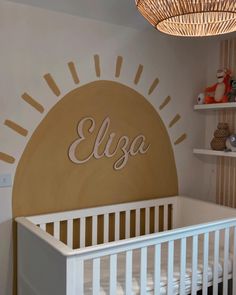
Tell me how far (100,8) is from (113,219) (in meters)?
1.59

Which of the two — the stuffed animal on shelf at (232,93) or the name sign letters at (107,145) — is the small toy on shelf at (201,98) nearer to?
the stuffed animal on shelf at (232,93)

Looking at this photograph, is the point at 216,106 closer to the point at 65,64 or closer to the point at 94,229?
the point at 65,64

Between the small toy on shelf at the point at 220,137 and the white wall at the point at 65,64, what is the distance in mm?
267

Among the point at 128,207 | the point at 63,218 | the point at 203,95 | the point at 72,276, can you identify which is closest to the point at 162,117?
the point at 203,95

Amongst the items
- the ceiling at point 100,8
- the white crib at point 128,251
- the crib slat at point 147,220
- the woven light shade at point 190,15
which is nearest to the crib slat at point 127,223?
the white crib at point 128,251

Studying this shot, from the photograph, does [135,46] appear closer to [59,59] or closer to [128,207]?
[59,59]

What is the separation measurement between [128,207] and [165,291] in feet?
2.74

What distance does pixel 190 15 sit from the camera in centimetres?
136

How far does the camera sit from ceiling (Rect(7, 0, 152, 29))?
224 centimetres

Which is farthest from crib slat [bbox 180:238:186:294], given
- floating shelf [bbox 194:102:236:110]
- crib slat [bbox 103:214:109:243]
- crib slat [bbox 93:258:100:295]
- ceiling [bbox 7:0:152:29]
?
ceiling [bbox 7:0:152:29]

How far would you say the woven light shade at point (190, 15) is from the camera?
122 centimetres

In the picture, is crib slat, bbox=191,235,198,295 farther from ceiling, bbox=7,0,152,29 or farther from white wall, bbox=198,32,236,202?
ceiling, bbox=7,0,152,29

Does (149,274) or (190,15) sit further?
(149,274)

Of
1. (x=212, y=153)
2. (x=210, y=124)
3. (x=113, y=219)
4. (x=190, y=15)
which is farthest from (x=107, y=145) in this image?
(x=190, y=15)
